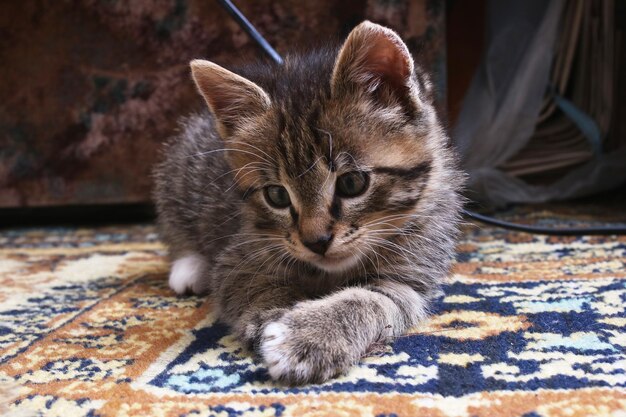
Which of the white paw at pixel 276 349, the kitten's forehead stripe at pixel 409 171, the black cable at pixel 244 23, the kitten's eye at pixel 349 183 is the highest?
the black cable at pixel 244 23

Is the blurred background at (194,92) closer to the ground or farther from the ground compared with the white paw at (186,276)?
farther from the ground

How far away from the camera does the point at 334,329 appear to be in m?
0.97

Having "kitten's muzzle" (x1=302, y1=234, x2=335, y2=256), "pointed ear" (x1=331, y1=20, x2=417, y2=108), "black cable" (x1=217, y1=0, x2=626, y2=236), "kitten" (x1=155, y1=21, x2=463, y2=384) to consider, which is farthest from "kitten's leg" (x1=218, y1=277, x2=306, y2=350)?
"black cable" (x1=217, y1=0, x2=626, y2=236)

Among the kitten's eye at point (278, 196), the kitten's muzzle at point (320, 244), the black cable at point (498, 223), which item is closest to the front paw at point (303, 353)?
the kitten's muzzle at point (320, 244)

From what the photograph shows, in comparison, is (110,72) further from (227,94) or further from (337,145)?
(337,145)

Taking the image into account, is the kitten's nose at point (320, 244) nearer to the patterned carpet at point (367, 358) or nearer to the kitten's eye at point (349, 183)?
the kitten's eye at point (349, 183)

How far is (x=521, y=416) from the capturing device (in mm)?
748

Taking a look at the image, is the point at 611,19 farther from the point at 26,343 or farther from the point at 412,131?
the point at 26,343

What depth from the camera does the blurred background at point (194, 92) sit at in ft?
7.37

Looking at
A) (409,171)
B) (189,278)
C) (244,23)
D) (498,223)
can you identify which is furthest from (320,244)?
(498,223)

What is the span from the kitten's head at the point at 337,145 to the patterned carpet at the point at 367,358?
207mm

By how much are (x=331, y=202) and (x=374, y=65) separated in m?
0.25

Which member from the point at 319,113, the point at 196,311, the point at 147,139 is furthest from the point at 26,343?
the point at 147,139

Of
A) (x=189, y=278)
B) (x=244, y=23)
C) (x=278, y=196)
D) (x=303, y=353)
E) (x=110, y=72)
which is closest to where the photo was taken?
(x=303, y=353)
